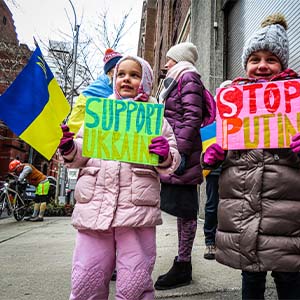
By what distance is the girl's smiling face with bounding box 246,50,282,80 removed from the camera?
1824 millimetres

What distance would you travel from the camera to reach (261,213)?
1.58 m

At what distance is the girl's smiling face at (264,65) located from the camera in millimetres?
1824

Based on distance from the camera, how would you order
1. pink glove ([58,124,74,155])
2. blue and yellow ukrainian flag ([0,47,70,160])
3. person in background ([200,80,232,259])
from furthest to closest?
person in background ([200,80,232,259])
blue and yellow ukrainian flag ([0,47,70,160])
pink glove ([58,124,74,155])

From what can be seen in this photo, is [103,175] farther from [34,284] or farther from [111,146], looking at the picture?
[34,284]

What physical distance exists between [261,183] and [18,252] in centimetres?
327

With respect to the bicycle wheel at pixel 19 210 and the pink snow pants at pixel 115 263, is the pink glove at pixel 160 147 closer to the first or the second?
the pink snow pants at pixel 115 263

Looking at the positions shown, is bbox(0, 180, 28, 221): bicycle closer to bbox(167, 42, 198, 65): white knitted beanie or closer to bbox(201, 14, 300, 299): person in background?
bbox(167, 42, 198, 65): white knitted beanie

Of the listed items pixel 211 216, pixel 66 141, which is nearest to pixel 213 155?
pixel 66 141

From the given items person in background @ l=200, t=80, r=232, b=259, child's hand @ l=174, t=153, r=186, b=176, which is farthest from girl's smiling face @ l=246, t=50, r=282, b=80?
person in background @ l=200, t=80, r=232, b=259

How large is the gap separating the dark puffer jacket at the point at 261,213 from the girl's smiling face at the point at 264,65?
1.53ft

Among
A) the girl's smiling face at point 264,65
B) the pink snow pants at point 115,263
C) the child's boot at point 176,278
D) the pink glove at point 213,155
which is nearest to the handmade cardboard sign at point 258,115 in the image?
the pink glove at point 213,155

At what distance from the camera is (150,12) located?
25.2 metres

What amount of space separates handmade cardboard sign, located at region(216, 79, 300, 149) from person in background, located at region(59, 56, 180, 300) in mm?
346

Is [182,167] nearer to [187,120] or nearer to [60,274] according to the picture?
[187,120]
